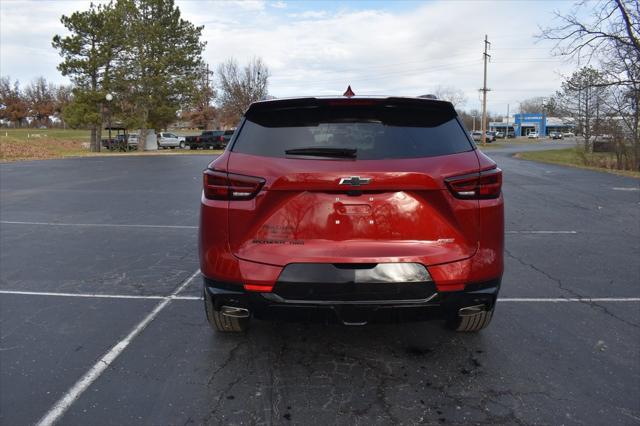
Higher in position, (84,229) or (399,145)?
(399,145)

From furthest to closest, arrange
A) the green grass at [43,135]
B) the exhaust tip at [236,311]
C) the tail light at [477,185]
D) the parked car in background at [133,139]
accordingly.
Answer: the green grass at [43,135] → the parked car in background at [133,139] → the exhaust tip at [236,311] → the tail light at [477,185]

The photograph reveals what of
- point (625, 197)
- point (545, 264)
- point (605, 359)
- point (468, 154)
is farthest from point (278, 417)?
point (625, 197)

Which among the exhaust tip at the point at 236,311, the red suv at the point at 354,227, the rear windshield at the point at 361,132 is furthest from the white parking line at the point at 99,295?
the rear windshield at the point at 361,132

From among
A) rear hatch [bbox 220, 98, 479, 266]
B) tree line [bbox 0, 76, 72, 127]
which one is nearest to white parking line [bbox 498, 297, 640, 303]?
rear hatch [bbox 220, 98, 479, 266]

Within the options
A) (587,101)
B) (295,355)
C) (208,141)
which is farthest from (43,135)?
(295,355)

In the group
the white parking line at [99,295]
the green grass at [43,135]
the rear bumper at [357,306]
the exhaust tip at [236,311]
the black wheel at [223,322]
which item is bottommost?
the white parking line at [99,295]

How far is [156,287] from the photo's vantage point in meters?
4.88

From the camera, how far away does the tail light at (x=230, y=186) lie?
Result: 277 cm

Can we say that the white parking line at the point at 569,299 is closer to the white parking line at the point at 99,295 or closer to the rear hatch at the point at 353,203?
the rear hatch at the point at 353,203

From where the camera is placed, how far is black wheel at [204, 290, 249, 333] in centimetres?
336

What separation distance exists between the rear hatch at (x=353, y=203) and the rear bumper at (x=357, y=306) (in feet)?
0.71

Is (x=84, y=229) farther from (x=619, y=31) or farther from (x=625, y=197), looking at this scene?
(x=619, y=31)

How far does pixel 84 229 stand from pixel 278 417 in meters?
6.44

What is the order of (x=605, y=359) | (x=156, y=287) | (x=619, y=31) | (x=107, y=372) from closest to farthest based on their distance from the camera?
1. (x=107, y=372)
2. (x=605, y=359)
3. (x=156, y=287)
4. (x=619, y=31)
